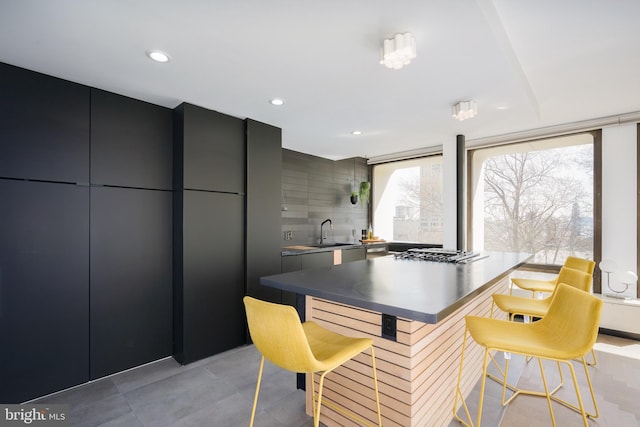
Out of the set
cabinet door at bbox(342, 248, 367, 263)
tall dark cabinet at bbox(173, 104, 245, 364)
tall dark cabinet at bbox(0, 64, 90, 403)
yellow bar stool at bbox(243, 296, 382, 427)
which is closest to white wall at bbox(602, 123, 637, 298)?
cabinet door at bbox(342, 248, 367, 263)

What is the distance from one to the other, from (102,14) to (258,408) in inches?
98.1

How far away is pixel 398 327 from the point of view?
4.95 ft

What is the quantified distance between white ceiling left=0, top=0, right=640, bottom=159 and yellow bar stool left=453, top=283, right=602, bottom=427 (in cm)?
153

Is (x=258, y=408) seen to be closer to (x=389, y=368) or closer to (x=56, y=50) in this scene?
(x=389, y=368)

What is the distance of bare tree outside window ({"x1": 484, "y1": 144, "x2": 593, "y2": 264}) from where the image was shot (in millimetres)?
3664

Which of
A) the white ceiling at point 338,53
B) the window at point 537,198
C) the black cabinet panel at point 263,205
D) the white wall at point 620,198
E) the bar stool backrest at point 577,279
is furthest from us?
the window at point 537,198

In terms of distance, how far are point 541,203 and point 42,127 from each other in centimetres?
520

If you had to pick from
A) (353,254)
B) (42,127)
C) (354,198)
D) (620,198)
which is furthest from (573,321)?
(354,198)

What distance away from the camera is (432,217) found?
496cm

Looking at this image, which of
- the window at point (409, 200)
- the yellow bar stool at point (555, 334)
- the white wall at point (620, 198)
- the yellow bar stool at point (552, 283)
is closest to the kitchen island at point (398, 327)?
the yellow bar stool at point (555, 334)

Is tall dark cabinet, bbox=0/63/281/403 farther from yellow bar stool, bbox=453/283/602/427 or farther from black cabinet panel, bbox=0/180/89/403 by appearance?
yellow bar stool, bbox=453/283/602/427

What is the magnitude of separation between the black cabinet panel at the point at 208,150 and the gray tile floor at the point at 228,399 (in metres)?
1.61

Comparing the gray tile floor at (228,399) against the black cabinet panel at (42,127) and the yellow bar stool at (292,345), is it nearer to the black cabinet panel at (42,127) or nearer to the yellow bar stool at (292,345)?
the yellow bar stool at (292,345)

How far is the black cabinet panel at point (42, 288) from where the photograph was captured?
203 centimetres
